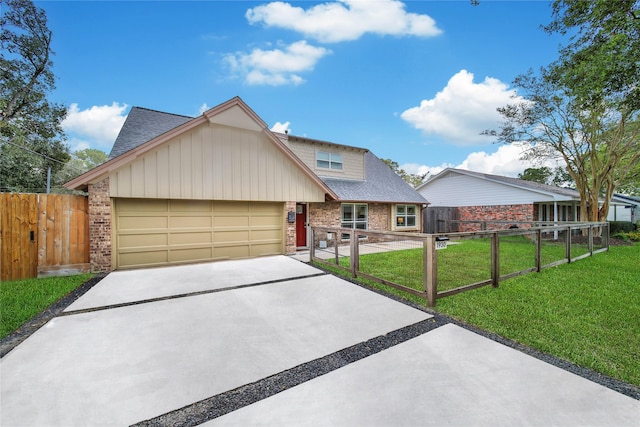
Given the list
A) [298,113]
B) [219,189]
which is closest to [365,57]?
[298,113]

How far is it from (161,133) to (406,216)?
1210 cm

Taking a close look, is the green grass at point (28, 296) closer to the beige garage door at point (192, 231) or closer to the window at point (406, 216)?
the beige garage door at point (192, 231)

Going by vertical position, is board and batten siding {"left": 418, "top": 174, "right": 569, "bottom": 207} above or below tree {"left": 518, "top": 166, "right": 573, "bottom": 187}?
below

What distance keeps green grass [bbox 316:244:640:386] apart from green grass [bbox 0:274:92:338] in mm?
5940

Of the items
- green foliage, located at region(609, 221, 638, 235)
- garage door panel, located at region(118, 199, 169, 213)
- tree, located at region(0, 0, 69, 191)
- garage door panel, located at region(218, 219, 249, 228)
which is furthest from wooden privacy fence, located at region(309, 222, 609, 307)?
tree, located at region(0, 0, 69, 191)

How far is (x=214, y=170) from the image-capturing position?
793 centimetres

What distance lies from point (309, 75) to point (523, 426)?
14293mm

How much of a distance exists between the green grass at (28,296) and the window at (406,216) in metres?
12.7

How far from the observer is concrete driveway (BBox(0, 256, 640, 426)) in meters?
2.04

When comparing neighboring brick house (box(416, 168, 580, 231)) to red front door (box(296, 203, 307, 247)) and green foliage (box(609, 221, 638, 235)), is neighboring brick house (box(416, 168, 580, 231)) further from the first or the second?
red front door (box(296, 203, 307, 247))

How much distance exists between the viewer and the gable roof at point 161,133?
6.61 m

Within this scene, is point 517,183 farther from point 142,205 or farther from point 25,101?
point 25,101

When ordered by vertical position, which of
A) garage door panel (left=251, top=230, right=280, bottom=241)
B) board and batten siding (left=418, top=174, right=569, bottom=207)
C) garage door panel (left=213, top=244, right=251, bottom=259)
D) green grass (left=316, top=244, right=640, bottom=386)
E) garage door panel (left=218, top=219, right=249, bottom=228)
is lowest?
green grass (left=316, top=244, right=640, bottom=386)

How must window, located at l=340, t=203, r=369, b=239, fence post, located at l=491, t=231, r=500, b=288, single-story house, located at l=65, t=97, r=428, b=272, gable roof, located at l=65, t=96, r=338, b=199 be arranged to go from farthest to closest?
1. window, located at l=340, t=203, r=369, b=239
2. single-story house, located at l=65, t=97, r=428, b=272
3. gable roof, located at l=65, t=96, r=338, b=199
4. fence post, located at l=491, t=231, r=500, b=288
